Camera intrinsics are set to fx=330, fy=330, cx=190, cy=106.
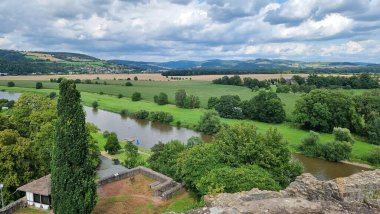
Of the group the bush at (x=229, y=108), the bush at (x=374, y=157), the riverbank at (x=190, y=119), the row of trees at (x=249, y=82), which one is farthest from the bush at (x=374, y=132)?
the row of trees at (x=249, y=82)

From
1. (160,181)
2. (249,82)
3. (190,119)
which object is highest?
(249,82)

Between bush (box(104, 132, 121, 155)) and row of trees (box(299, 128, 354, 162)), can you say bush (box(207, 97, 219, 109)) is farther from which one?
bush (box(104, 132, 121, 155))

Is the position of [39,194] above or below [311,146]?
above

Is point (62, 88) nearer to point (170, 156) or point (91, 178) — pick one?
point (91, 178)

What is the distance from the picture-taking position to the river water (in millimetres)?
36812

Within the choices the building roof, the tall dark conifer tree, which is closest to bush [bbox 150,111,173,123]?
the building roof

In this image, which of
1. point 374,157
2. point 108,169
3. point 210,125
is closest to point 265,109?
point 210,125

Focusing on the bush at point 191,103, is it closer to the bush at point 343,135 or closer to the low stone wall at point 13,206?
the bush at point 343,135

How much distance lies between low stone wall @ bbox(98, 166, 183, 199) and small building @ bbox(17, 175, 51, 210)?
3739mm

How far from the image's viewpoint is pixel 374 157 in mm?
37656

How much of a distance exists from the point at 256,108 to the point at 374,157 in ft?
88.4

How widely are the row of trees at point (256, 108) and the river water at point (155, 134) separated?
39.7 feet

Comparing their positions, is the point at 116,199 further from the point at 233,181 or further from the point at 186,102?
the point at 186,102

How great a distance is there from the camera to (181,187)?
22.6 metres
